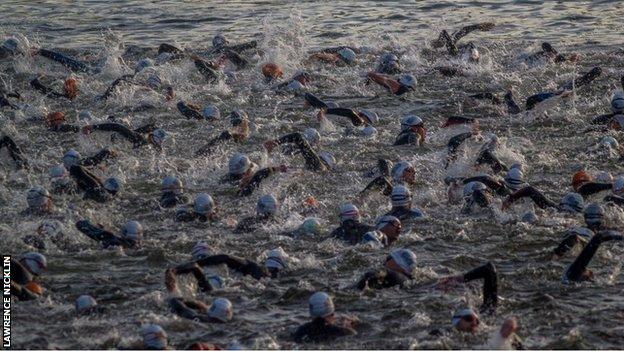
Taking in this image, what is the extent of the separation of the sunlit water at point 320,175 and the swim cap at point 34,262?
239 mm

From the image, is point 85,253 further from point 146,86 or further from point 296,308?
point 146,86

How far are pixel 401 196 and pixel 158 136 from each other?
5.38 m

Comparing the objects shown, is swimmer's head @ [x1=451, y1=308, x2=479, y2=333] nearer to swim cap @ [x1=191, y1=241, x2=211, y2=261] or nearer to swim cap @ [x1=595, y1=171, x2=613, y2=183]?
swim cap @ [x1=191, y1=241, x2=211, y2=261]

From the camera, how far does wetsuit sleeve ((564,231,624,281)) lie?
11.7 metres

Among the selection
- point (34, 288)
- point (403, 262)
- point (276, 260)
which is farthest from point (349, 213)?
point (34, 288)

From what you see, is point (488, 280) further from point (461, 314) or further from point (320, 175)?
point (320, 175)

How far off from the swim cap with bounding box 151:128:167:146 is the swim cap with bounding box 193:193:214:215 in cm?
370

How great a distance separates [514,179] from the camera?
51.0 ft

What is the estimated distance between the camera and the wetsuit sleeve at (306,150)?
16.6 metres

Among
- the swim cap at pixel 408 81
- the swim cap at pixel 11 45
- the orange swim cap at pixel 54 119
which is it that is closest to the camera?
the orange swim cap at pixel 54 119

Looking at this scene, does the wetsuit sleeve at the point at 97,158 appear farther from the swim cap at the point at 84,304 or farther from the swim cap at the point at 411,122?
the swim cap at the point at 84,304

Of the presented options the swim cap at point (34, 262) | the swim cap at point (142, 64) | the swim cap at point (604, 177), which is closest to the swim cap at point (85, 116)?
the swim cap at point (142, 64)

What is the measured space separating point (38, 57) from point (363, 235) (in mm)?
12550

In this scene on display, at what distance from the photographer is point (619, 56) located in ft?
77.4
